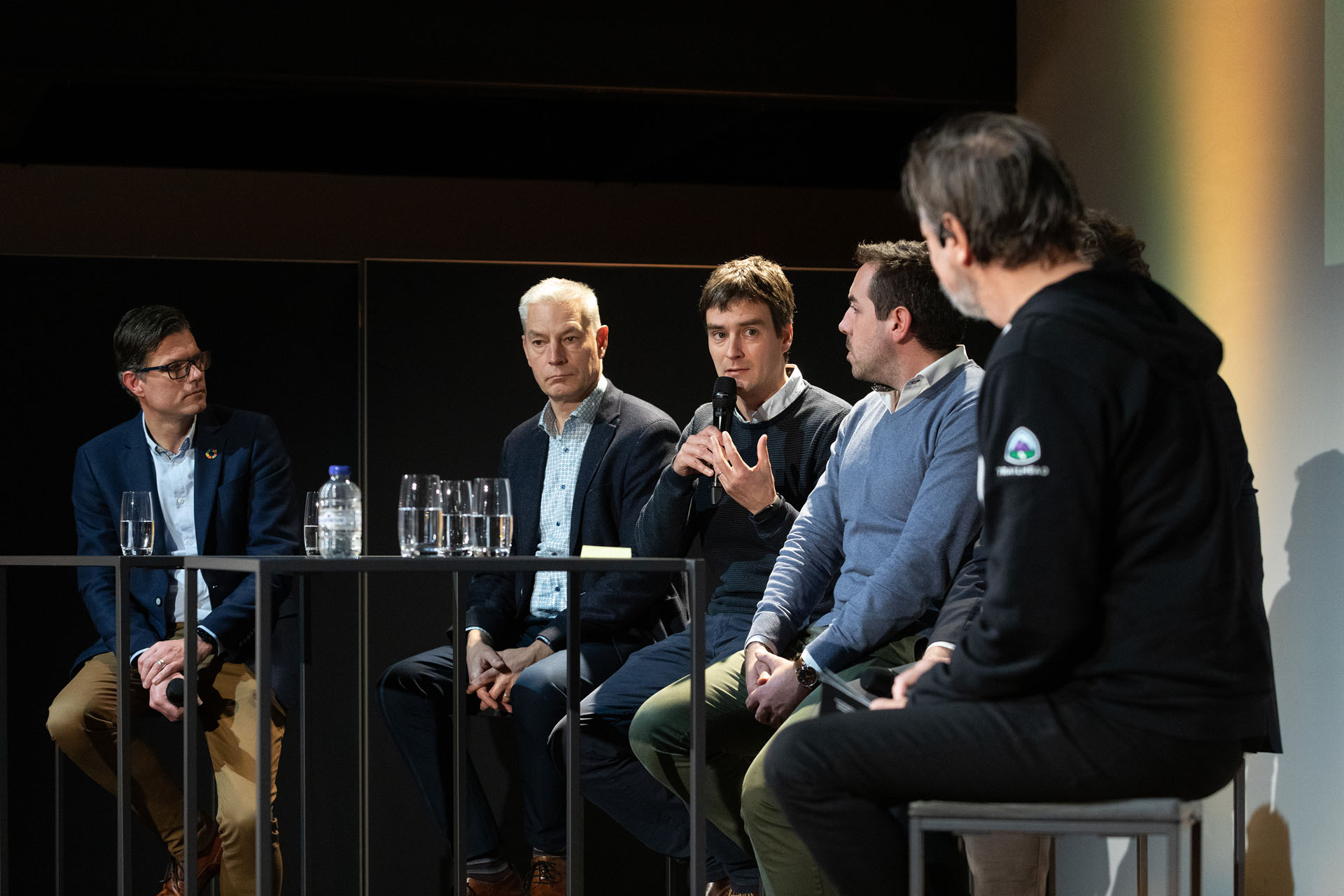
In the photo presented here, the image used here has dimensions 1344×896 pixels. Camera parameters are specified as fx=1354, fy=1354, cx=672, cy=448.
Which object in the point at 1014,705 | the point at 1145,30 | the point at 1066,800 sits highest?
the point at 1145,30

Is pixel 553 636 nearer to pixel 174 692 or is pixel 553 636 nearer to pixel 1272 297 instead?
pixel 174 692

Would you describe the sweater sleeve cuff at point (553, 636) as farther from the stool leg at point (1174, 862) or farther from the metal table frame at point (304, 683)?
the stool leg at point (1174, 862)

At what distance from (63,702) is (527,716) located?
46.8 inches

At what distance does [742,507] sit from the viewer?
3.09m

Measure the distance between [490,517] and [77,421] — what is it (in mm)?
2205

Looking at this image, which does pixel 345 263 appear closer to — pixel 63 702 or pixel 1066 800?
pixel 63 702

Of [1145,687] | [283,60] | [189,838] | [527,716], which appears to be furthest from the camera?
[283,60]

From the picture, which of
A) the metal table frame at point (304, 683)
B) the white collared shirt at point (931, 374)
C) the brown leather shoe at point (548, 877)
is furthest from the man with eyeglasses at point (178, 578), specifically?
the white collared shirt at point (931, 374)

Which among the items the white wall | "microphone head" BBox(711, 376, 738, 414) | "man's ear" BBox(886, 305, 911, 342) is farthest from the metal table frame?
the white wall

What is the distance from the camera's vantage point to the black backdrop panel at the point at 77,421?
4098 mm

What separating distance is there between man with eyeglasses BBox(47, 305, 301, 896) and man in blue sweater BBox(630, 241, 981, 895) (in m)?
1.05

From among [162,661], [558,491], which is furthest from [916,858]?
[162,661]

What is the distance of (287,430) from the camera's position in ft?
14.1

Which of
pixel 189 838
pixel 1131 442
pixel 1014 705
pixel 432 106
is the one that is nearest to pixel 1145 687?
pixel 1014 705
